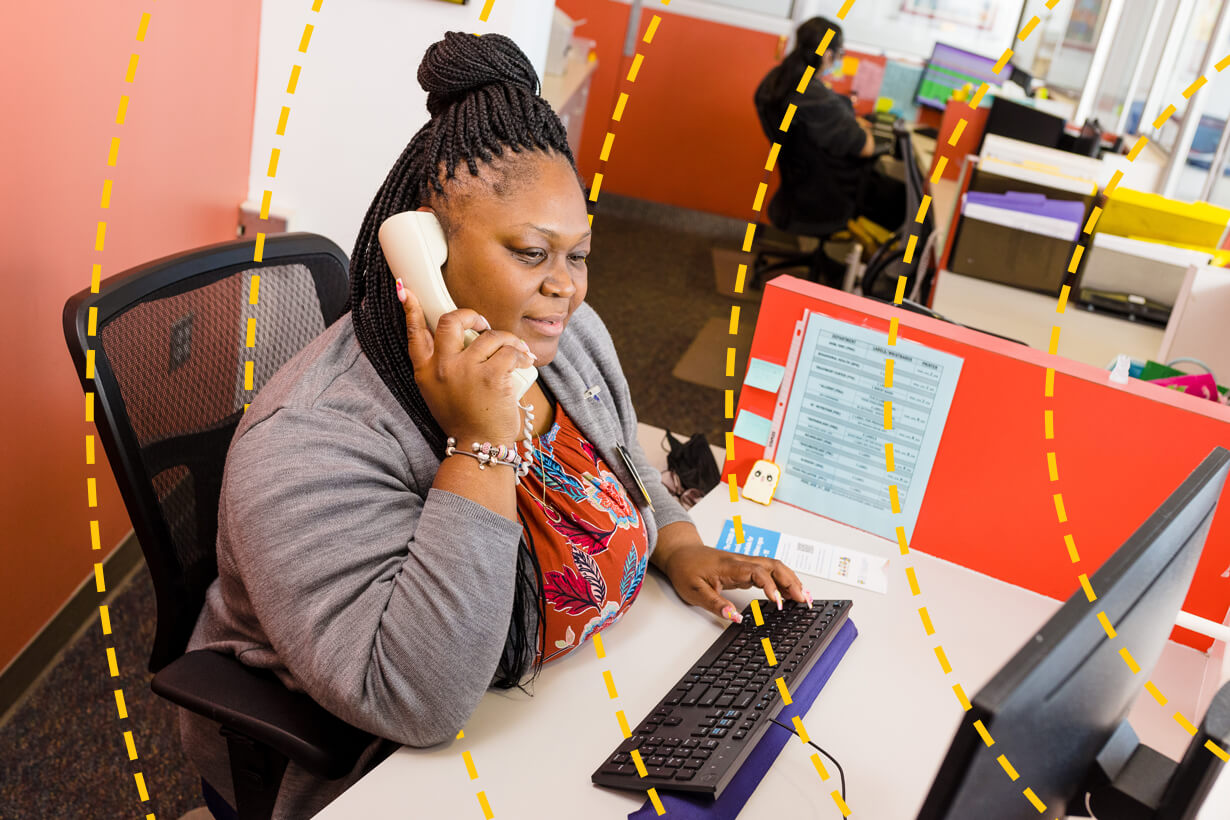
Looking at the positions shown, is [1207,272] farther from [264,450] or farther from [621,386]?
[264,450]

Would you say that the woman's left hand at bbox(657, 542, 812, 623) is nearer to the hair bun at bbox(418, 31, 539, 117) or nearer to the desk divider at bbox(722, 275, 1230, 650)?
the desk divider at bbox(722, 275, 1230, 650)

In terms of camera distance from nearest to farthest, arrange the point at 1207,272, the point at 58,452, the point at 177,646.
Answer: the point at 177,646, the point at 58,452, the point at 1207,272

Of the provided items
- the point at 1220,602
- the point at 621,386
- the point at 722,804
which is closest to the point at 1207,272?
the point at 1220,602

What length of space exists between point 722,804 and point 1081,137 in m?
3.58

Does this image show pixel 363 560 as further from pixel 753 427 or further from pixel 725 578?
pixel 753 427

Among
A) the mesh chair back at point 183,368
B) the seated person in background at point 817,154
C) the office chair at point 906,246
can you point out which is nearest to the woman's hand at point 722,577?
the mesh chair back at point 183,368

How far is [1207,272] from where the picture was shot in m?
2.23

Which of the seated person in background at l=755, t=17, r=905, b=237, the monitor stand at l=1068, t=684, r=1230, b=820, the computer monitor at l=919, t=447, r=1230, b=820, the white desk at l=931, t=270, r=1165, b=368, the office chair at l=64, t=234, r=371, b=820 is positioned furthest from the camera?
the seated person in background at l=755, t=17, r=905, b=237

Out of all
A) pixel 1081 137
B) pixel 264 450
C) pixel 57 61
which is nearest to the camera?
pixel 264 450

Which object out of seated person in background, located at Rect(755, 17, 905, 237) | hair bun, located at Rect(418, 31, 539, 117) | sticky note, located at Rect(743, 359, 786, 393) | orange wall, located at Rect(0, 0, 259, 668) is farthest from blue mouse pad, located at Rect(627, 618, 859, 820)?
seated person in background, located at Rect(755, 17, 905, 237)

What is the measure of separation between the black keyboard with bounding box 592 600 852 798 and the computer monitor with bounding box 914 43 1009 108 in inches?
175

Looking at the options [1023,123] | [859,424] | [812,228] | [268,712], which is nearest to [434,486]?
[268,712]

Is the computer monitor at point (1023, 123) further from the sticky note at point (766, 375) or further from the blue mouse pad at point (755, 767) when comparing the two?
the blue mouse pad at point (755, 767)

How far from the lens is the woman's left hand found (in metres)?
1.39
